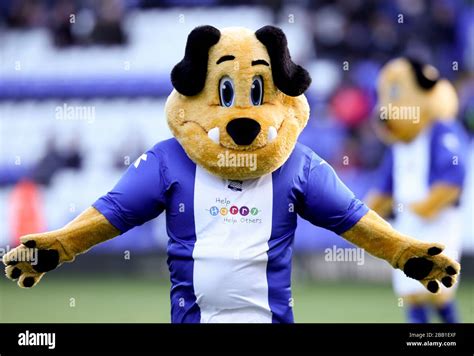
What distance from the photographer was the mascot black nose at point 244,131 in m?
3.71

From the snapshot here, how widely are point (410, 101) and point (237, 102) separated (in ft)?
9.12

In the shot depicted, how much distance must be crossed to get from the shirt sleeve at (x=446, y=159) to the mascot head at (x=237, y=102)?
2.39 meters

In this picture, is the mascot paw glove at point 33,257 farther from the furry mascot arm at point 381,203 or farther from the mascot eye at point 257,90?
the furry mascot arm at point 381,203

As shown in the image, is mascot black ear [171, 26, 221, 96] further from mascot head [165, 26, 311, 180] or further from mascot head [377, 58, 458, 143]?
mascot head [377, 58, 458, 143]

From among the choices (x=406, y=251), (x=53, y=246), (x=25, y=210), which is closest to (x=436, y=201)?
(x=406, y=251)

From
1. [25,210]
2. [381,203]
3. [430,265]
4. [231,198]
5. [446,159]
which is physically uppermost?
[231,198]

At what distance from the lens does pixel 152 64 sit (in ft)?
31.9

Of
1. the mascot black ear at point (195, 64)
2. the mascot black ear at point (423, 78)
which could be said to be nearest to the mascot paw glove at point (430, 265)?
the mascot black ear at point (195, 64)

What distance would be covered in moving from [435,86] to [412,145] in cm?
44

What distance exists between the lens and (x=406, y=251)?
12.5 ft

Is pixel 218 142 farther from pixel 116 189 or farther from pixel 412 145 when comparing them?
pixel 412 145

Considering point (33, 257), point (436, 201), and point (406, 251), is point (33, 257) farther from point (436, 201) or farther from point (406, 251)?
point (436, 201)
